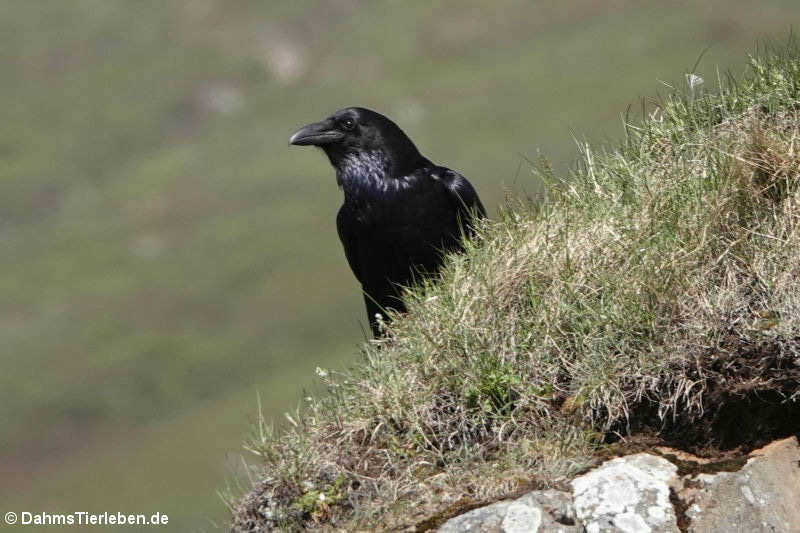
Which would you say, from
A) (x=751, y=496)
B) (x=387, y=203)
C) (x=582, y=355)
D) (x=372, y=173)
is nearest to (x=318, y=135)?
(x=372, y=173)

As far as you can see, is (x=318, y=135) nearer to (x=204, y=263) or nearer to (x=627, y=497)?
(x=627, y=497)

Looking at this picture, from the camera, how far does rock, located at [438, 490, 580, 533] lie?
4.40m

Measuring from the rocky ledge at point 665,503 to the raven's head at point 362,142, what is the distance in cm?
497

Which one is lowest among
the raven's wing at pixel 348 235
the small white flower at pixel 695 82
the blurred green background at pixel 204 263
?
the small white flower at pixel 695 82

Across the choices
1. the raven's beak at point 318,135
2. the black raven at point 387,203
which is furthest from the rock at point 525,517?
the raven's beak at point 318,135

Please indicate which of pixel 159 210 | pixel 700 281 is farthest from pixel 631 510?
pixel 159 210

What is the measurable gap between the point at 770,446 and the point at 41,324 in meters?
133

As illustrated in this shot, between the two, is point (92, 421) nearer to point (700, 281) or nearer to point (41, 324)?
point (41, 324)

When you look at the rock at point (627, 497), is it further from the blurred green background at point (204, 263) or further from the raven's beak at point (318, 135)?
the blurred green background at point (204, 263)

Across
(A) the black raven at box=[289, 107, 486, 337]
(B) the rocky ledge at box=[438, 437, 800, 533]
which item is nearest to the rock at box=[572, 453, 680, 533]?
(B) the rocky ledge at box=[438, 437, 800, 533]

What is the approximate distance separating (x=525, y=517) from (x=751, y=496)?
34.1 inches

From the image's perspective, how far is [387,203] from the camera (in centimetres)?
896

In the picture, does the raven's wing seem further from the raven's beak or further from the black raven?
the raven's beak

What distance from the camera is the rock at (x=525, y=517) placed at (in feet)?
14.4
